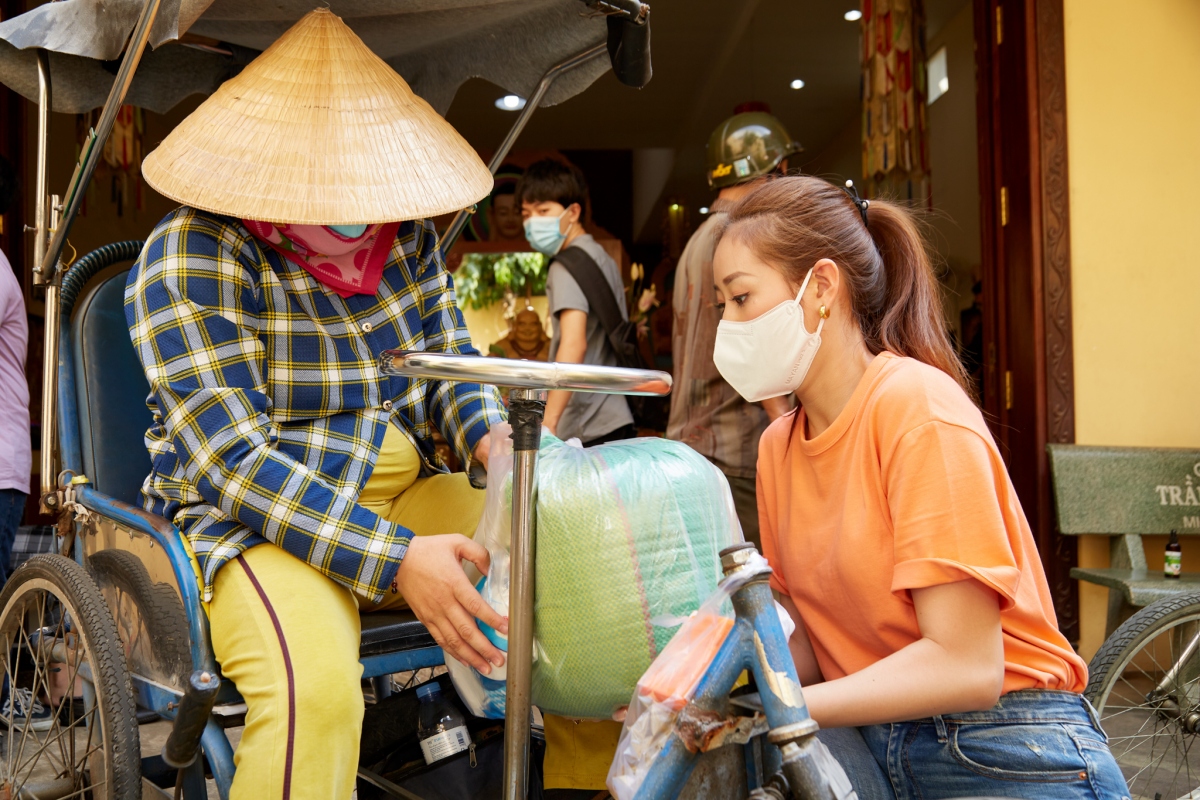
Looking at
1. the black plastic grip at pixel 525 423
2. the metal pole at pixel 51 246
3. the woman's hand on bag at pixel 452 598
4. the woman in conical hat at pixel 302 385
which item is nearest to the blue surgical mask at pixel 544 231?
the woman in conical hat at pixel 302 385

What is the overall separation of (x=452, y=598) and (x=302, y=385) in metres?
0.51

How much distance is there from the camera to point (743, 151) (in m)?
3.36

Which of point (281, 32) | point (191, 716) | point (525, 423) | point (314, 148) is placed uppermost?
point (281, 32)

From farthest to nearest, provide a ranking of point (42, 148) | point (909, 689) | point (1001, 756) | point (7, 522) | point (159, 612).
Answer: point (7, 522)
point (42, 148)
point (159, 612)
point (1001, 756)
point (909, 689)

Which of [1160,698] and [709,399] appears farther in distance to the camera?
[709,399]

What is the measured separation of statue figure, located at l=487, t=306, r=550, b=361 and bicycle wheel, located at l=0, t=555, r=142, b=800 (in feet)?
13.1

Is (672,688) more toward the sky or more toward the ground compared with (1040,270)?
more toward the ground

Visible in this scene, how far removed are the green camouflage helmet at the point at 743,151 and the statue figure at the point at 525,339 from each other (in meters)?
2.67

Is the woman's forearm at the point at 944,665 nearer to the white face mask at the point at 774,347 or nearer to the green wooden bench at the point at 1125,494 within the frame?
the white face mask at the point at 774,347

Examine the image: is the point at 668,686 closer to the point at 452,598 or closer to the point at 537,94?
the point at 452,598

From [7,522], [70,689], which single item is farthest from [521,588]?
[7,522]

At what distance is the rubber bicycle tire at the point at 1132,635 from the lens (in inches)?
89.4

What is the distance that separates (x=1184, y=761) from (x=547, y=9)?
220cm

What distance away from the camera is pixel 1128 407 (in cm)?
369
